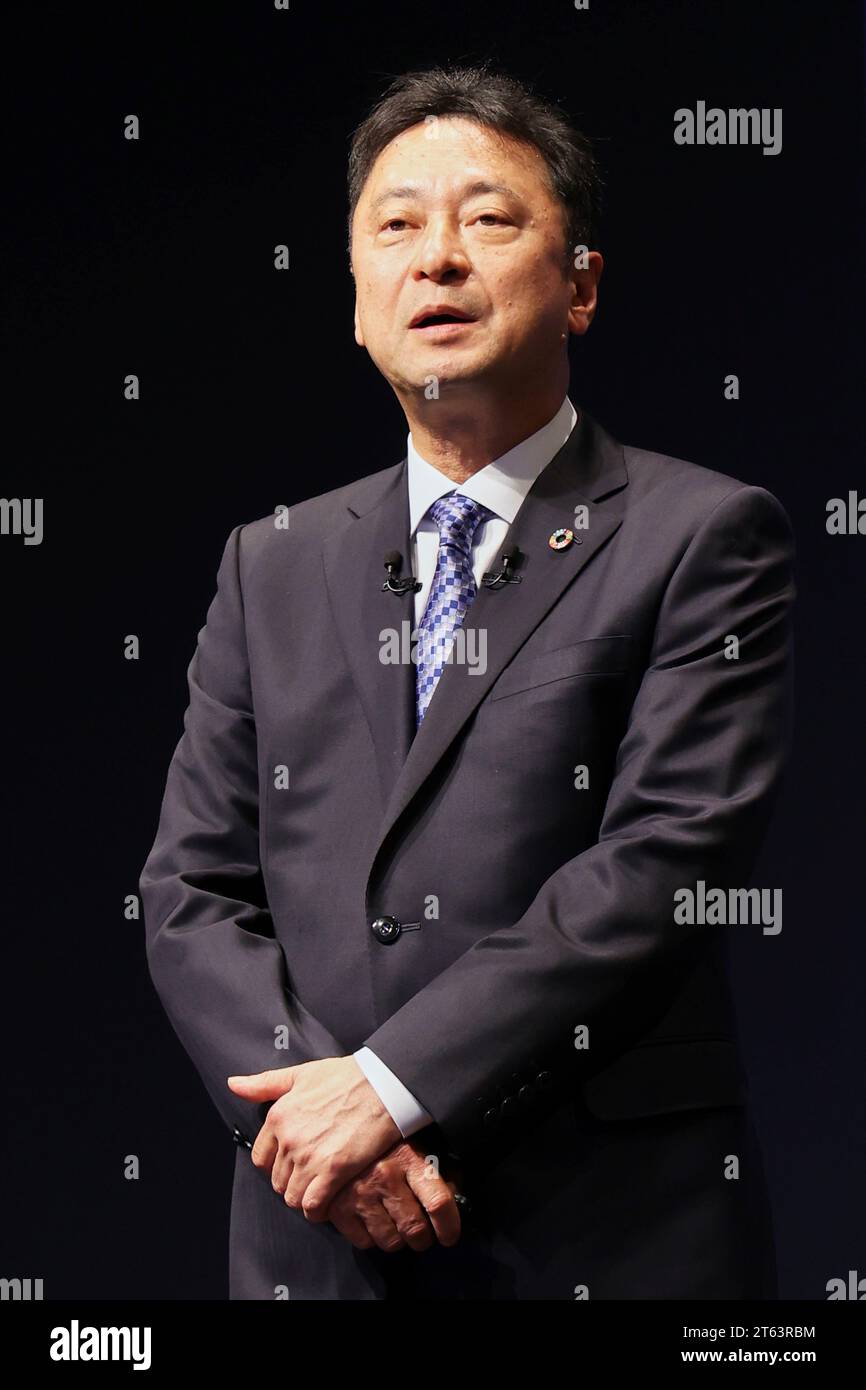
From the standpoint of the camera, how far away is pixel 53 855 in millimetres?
3543

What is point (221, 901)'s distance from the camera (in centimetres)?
253

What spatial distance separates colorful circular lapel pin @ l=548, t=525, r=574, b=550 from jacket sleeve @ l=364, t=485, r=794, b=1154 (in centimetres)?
16

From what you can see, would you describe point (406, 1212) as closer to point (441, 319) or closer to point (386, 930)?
point (386, 930)

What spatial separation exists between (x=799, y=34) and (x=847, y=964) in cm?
161

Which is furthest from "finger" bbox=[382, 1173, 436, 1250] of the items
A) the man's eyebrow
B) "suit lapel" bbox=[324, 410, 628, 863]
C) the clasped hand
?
the man's eyebrow

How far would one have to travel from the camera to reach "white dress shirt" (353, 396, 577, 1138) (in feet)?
8.36

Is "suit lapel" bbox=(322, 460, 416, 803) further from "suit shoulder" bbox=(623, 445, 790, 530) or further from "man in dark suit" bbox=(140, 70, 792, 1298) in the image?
"suit shoulder" bbox=(623, 445, 790, 530)

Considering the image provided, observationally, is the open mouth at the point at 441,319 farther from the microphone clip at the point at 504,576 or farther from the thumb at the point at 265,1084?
the thumb at the point at 265,1084

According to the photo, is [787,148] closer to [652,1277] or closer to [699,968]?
[699,968]

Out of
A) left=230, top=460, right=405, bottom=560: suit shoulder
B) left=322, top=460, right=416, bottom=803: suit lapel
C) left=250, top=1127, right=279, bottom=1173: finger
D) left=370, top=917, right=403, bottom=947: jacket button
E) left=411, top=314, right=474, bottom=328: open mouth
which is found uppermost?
left=411, top=314, right=474, bottom=328: open mouth

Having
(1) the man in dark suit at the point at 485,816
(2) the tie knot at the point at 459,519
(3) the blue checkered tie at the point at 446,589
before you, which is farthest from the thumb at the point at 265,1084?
(2) the tie knot at the point at 459,519

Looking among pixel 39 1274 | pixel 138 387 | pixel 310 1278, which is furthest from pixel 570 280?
pixel 39 1274

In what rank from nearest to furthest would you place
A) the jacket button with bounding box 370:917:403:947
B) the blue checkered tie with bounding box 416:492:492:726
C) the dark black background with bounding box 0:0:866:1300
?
1. the jacket button with bounding box 370:917:403:947
2. the blue checkered tie with bounding box 416:492:492:726
3. the dark black background with bounding box 0:0:866:1300

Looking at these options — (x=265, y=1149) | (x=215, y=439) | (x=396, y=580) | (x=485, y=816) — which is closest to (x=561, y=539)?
(x=396, y=580)
